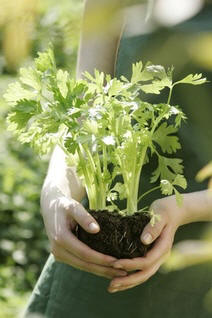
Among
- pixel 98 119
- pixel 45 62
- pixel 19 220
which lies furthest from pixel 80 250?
pixel 19 220

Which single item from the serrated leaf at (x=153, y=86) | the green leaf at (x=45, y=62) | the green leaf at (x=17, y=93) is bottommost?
the serrated leaf at (x=153, y=86)

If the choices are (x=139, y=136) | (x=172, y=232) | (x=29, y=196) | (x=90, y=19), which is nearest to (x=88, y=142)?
(x=139, y=136)

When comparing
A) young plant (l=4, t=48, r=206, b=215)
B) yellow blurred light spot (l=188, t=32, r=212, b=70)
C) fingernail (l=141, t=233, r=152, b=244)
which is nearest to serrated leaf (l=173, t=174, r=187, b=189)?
young plant (l=4, t=48, r=206, b=215)

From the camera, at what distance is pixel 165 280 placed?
1.56 m

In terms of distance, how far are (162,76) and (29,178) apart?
2938 mm

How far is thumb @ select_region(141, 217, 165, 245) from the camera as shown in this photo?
1.29 metres

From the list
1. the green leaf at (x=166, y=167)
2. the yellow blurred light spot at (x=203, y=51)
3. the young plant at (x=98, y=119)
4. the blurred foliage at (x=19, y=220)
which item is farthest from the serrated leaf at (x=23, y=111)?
the blurred foliage at (x=19, y=220)

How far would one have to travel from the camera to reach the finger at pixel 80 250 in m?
1.31

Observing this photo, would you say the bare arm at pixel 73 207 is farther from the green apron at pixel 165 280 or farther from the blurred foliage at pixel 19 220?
the blurred foliage at pixel 19 220

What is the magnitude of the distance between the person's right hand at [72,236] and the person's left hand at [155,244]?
0.9 inches

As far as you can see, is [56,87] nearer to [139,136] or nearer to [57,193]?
[139,136]

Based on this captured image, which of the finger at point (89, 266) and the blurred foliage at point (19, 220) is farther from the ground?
the finger at point (89, 266)

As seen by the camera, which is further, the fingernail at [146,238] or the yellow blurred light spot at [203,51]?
the fingernail at [146,238]

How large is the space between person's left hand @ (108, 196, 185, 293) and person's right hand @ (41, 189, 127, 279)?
0.07 feet
